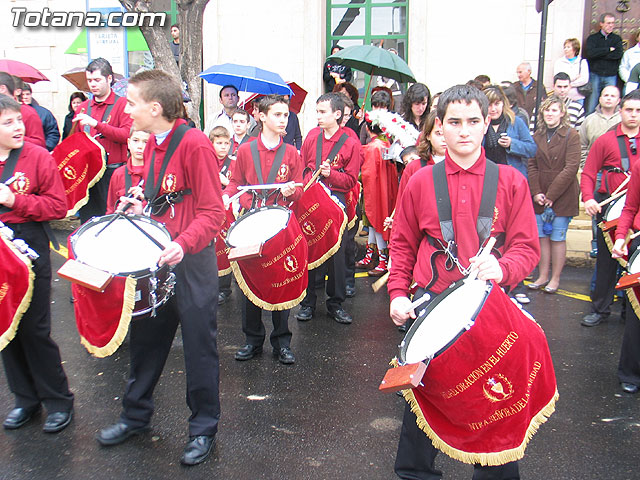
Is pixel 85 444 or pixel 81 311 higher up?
pixel 81 311

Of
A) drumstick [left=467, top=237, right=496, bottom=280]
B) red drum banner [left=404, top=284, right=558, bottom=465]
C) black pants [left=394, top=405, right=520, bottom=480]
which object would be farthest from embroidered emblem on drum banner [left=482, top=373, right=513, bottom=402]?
black pants [left=394, top=405, right=520, bottom=480]

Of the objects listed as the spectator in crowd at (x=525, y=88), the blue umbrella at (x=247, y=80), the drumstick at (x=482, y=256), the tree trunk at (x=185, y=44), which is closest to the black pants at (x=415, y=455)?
the drumstick at (x=482, y=256)

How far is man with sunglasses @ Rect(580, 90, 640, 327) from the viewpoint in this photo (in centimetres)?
543

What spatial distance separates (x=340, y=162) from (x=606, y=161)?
2458mm

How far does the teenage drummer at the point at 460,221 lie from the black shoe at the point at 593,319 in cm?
363

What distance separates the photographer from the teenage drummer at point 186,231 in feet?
10.9

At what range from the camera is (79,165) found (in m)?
6.01

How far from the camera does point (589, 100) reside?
10305 millimetres

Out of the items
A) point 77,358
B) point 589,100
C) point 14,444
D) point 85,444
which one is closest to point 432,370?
point 85,444

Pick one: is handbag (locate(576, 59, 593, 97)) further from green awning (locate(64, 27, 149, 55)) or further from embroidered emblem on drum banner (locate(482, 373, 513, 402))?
embroidered emblem on drum banner (locate(482, 373, 513, 402))

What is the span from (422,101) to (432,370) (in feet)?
16.7

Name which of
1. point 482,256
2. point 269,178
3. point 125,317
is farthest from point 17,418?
point 482,256

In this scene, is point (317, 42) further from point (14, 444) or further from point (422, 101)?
point (14, 444)

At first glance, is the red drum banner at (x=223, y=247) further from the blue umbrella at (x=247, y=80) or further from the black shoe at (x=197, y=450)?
the black shoe at (x=197, y=450)
